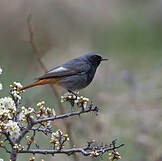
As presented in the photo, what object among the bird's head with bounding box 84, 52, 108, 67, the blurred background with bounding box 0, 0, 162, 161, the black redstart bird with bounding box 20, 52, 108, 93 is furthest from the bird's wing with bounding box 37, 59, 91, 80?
the blurred background with bounding box 0, 0, 162, 161

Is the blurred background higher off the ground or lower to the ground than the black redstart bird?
higher

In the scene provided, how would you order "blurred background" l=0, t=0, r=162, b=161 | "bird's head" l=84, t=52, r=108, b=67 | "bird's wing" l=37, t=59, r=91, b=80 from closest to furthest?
"bird's wing" l=37, t=59, r=91, b=80
"bird's head" l=84, t=52, r=108, b=67
"blurred background" l=0, t=0, r=162, b=161

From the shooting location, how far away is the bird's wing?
15.1 feet

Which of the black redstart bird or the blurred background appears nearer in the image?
the black redstart bird

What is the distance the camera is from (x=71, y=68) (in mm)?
4926

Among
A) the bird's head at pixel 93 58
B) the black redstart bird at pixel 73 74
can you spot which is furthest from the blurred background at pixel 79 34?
the black redstart bird at pixel 73 74

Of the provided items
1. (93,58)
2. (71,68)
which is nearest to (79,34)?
(93,58)

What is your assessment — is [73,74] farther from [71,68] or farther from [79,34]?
[79,34]

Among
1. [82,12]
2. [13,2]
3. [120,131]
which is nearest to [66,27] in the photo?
[82,12]

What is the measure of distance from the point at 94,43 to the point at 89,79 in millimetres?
5724

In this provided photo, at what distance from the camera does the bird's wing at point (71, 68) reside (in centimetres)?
462

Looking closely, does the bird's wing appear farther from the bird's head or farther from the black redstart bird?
the bird's head

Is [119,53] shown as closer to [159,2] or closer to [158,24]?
[158,24]

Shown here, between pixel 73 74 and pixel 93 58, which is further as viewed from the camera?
pixel 93 58
